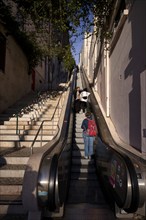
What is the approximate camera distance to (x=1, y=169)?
543 centimetres

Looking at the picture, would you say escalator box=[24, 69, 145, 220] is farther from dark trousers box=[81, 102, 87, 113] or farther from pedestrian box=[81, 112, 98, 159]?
dark trousers box=[81, 102, 87, 113]

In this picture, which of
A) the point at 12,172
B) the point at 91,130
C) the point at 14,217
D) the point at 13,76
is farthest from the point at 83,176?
the point at 13,76

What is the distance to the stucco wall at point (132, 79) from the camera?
17.4ft

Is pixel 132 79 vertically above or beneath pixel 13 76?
beneath

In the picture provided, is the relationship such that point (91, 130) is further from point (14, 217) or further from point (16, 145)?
point (14, 217)

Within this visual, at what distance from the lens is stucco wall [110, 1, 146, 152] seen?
5316 mm

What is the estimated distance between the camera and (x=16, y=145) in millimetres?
7145

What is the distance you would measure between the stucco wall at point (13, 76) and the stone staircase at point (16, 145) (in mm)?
535

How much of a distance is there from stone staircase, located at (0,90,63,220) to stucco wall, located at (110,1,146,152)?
2.23 meters

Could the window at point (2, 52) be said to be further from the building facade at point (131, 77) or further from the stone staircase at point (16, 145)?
the building facade at point (131, 77)

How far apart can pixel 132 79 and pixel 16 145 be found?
374 cm

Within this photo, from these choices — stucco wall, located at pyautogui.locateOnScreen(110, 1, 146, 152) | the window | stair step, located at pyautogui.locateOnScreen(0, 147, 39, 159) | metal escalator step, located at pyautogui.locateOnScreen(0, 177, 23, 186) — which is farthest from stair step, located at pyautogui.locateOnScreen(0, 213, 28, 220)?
the window

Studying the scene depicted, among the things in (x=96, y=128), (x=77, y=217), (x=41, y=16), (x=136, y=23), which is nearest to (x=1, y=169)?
A: (x=77, y=217)

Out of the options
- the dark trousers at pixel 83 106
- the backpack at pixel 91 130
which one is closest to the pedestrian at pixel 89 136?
the backpack at pixel 91 130
